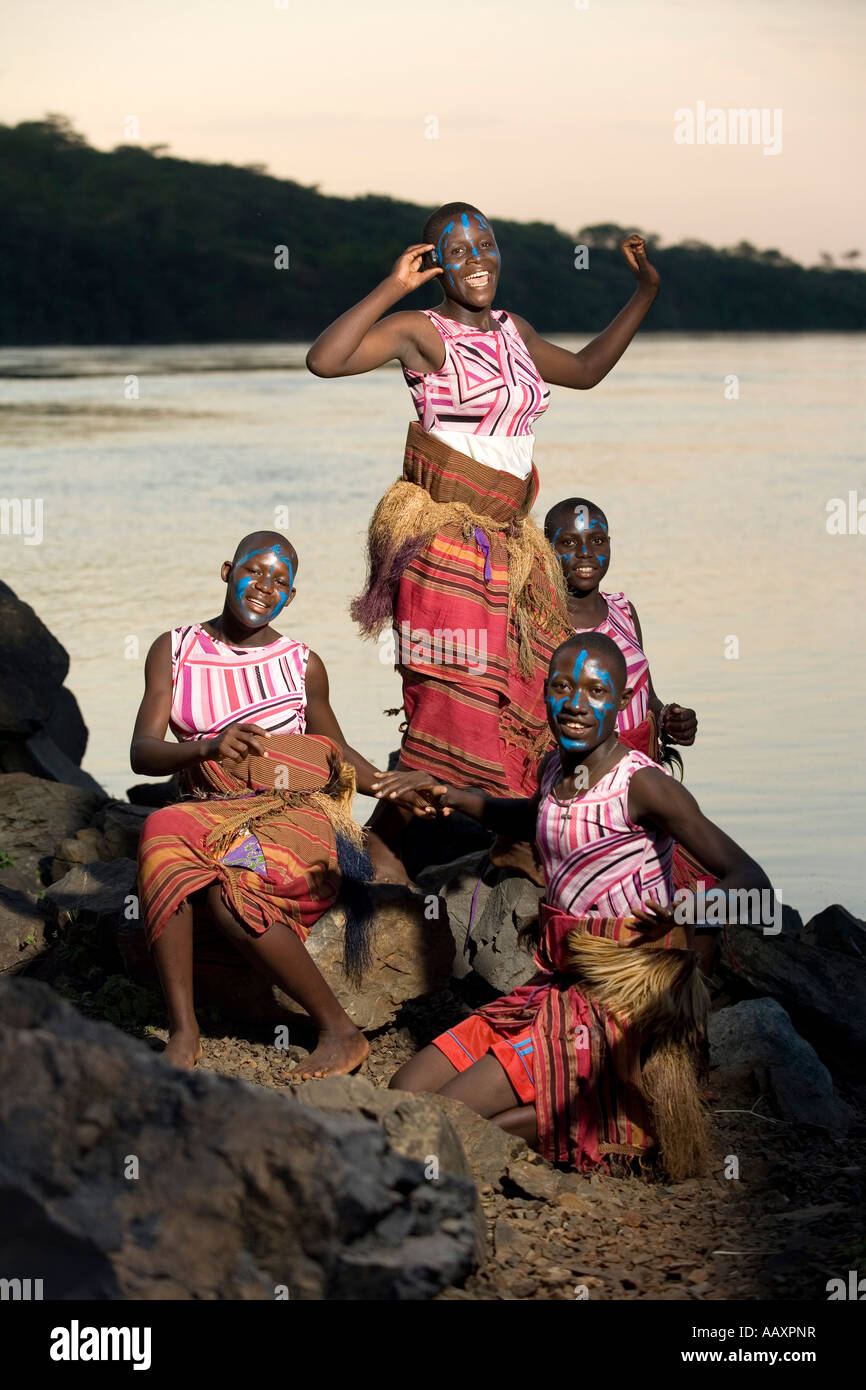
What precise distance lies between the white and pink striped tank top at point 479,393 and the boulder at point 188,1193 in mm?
2973

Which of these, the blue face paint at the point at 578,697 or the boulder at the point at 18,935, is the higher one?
the blue face paint at the point at 578,697

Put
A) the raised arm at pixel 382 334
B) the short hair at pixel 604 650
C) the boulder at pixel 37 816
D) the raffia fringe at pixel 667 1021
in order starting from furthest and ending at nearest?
the boulder at pixel 37 816 < the raised arm at pixel 382 334 < the short hair at pixel 604 650 < the raffia fringe at pixel 667 1021


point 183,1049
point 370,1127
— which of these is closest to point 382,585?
point 183,1049

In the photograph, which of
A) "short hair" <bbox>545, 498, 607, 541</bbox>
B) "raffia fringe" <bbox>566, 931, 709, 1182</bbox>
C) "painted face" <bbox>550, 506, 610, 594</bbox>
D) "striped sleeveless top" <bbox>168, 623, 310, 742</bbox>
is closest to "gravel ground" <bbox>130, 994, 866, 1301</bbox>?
"raffia fringe" <bbox>566, 931, 709, 1182</bbox>

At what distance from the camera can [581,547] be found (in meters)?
6.46

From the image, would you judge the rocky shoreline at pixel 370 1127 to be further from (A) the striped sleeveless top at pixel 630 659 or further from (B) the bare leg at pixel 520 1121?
(A) the striped sleeveless top at pixel 630 659

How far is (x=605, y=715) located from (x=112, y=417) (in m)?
24.0

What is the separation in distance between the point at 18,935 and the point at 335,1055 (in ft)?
5.22

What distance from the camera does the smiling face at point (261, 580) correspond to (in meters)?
5.73

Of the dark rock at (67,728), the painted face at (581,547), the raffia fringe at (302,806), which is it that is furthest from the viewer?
the dark rock at (67,728)

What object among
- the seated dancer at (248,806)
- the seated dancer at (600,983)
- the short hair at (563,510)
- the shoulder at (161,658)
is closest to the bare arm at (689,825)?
the seated dancer at (600,983)

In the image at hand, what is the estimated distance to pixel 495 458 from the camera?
20.5ft
